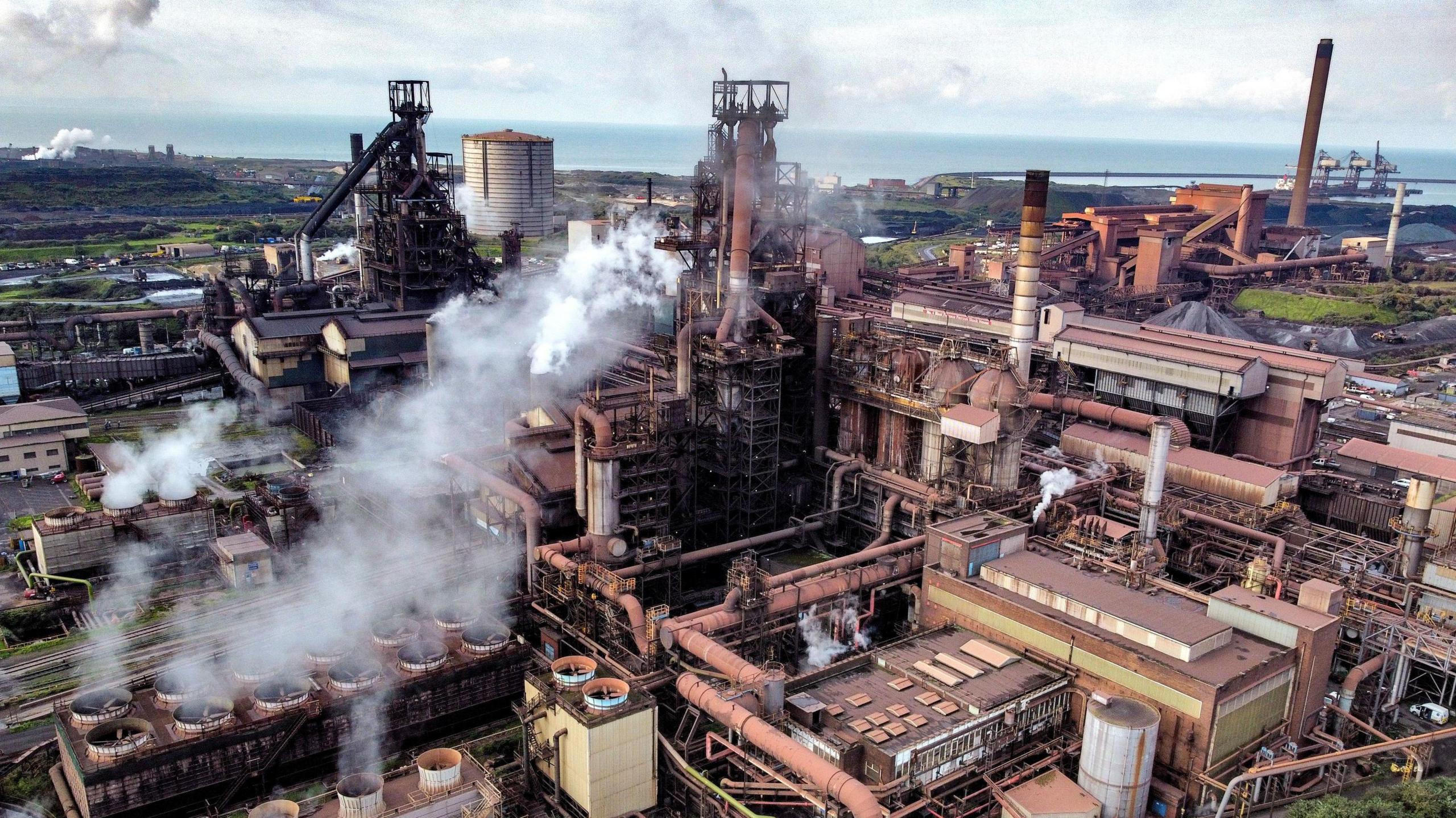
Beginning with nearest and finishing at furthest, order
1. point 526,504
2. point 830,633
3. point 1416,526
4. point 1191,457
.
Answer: point 830,633 → point 1416,526 → point 526,504 → point 1191,457

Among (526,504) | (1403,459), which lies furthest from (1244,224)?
(526,504)

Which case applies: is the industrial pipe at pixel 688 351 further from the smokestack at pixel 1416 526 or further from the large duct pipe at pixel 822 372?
the smokestack at pixel 1416 526

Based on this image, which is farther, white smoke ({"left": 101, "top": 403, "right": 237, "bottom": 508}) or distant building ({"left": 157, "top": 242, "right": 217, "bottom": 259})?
distant building ({"left": 157, "top": 242, "right": 217, "bottom": 259})

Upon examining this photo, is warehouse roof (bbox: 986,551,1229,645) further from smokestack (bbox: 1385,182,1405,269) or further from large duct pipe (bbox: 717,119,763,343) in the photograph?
smokestack (bbox: 1385,182,1405,269)

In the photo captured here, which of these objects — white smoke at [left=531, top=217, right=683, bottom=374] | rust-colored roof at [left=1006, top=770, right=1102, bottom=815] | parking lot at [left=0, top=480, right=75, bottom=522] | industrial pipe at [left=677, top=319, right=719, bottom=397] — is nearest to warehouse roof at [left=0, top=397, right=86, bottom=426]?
parking lot at [left=0, top=480, right=75, bottom=522]

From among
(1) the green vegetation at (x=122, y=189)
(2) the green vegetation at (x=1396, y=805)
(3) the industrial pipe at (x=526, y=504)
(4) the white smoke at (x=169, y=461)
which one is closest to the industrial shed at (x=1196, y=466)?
(2) the green vegetation at (x=1396, y=805)

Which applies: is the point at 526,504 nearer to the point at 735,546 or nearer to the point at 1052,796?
the point at 735,546

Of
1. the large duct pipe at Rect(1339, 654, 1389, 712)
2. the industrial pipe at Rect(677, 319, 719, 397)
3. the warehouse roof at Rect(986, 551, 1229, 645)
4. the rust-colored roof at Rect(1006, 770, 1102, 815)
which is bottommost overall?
the rust-colored roof at Rect(1006, 770, 1102, 815)

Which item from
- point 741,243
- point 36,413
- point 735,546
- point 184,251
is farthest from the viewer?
point 184,251
